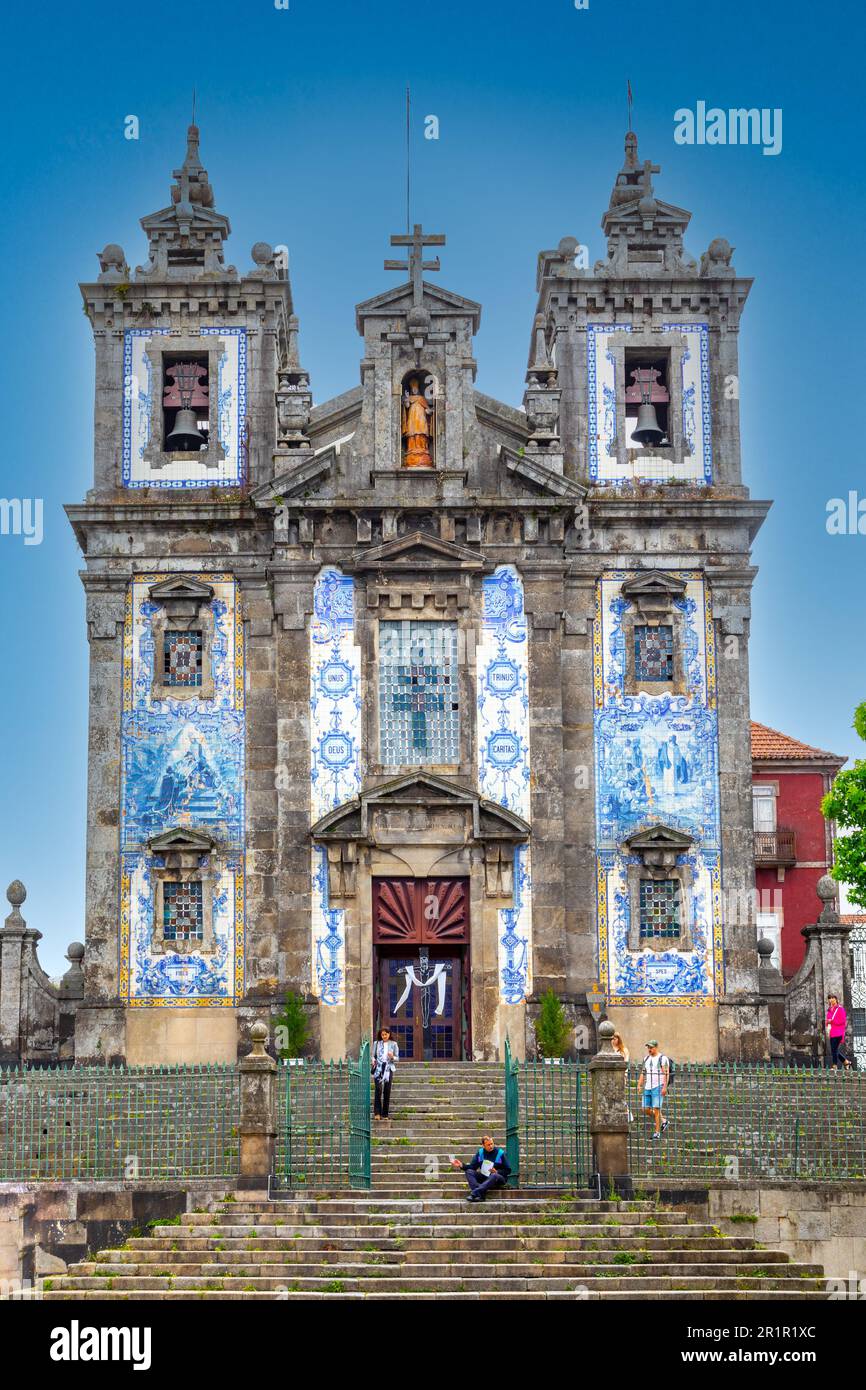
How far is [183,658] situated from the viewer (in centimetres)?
3706

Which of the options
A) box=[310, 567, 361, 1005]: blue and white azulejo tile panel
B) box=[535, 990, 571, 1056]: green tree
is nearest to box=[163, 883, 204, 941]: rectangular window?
box=[310, 567, 361, 1005]: blue and white azulejo tile panel

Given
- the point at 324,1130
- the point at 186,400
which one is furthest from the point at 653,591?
the point at 324,1130

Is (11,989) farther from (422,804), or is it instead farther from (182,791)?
(422,804)

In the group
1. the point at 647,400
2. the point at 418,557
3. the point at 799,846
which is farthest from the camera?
the point at 799,846

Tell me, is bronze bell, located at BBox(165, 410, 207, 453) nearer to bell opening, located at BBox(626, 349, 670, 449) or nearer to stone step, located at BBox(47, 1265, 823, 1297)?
bell opening, located at BBox(626, 349, 670, 449)

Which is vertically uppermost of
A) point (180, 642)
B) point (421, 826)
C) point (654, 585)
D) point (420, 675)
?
point (654, 585)

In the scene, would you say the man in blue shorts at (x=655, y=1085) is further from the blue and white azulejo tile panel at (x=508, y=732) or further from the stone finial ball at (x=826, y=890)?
the stone finial ball at (x=826, y=890)

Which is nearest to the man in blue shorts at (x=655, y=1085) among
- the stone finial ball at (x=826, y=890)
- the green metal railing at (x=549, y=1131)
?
the green metal railing at (x=549, y=1131)

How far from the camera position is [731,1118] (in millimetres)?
28438

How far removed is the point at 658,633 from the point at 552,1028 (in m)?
7.26

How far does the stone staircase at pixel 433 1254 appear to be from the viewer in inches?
909

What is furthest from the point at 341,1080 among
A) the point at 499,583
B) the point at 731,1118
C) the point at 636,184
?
the point at 636,184

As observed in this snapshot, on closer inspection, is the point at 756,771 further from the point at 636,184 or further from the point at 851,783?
the point at 636,184

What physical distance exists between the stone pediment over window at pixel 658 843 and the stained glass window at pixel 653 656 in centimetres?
277
